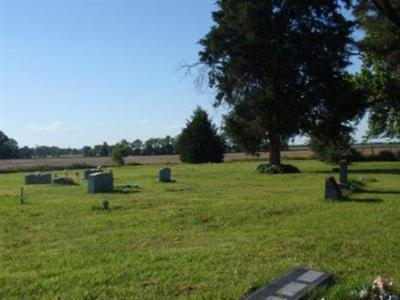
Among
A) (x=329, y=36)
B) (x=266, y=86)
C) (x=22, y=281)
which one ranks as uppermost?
(x=329, y=36)

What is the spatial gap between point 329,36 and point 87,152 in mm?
93458

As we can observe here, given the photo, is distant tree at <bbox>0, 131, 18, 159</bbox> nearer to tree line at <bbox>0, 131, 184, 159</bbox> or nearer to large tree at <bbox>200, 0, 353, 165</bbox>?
tree line at <bbox>0, 131, 184, 159</bbox>

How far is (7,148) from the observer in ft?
375

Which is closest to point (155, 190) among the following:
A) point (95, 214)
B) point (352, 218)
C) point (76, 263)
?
point (95, 214)

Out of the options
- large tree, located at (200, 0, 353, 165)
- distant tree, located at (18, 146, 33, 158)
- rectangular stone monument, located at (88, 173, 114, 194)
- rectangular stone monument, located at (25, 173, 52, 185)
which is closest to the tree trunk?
large tree, located at (200, 0, 353, 165)

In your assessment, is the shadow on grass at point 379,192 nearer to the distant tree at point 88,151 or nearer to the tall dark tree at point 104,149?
the tall dark tree at point 104,149

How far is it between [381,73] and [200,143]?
67.6ft

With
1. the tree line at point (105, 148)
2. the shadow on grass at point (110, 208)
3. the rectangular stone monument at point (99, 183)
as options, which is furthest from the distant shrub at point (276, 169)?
the tree line at point (105, 148)

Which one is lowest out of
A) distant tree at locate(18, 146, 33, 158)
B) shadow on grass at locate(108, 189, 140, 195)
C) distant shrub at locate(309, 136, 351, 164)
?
shadow on grass at locate(108, 189, 140, 195)

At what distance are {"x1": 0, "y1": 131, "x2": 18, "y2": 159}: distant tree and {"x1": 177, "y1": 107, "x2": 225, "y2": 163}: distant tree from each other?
61628 millimetres

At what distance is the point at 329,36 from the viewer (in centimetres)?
3431

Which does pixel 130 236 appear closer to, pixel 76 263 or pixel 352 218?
pixel 76 263

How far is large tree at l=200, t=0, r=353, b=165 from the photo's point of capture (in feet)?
111

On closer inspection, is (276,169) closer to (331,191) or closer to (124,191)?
(124,191)
